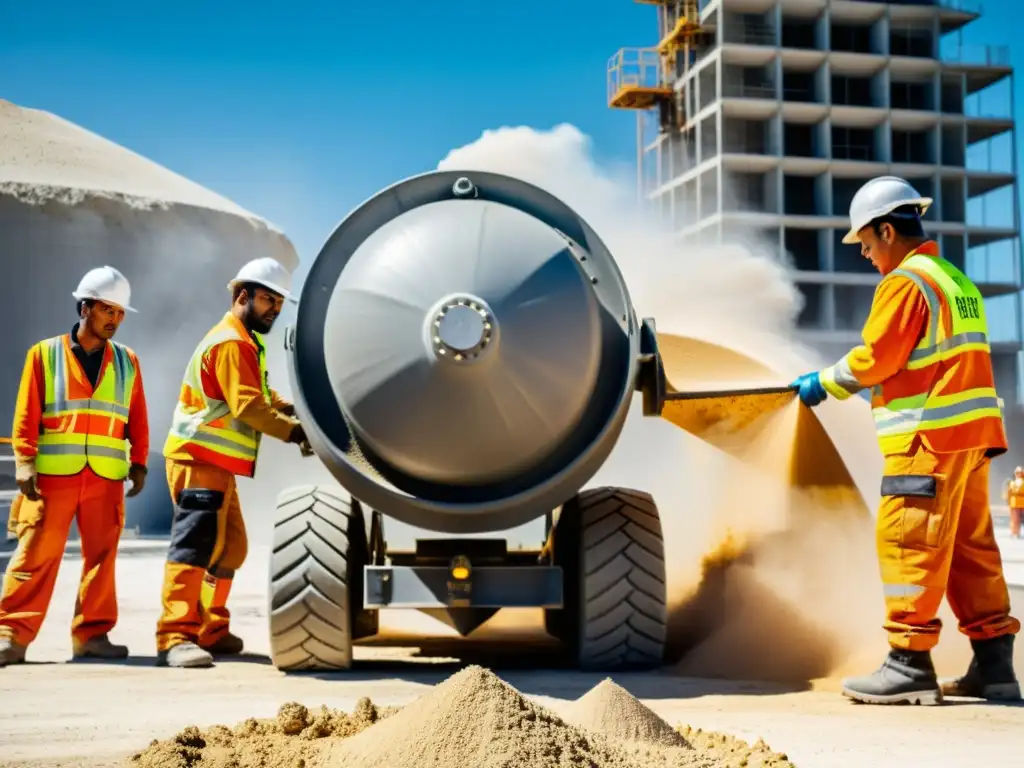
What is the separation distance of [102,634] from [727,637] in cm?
313

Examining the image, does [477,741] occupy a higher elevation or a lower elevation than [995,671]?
higher

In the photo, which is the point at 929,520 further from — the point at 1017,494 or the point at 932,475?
the point at 1017,494

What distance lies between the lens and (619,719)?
3621mm

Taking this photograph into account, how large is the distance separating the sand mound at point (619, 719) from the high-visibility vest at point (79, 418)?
11.5ft

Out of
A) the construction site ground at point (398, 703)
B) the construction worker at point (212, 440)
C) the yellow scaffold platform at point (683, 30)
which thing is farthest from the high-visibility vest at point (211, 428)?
the yellow scaffold platform at point (683, 30)

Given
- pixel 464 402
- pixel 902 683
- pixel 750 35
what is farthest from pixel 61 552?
pixel 750 35

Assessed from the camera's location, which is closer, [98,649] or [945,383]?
[945,383]

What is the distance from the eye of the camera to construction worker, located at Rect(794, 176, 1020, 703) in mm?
4867

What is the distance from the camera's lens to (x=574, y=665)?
5.89 metres

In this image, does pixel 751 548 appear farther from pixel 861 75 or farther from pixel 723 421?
pixel 861 75

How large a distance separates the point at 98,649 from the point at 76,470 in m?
0.90

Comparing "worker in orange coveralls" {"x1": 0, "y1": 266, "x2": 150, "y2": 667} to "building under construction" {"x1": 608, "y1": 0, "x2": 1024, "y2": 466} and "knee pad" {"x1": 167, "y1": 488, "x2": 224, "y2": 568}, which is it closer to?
"knee pad" {"x1": 167, "y1": 488, "x2": 224, "y2": 568}

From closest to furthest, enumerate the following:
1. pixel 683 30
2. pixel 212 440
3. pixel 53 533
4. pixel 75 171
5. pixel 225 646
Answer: pixel 212 440
pixel 53 533
pixel 225 646
pixel 75 171
pixel 683 30

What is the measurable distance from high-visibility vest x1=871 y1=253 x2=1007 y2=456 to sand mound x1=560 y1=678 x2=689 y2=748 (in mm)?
1873
